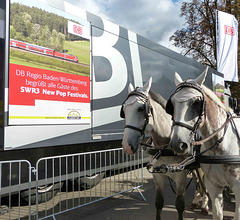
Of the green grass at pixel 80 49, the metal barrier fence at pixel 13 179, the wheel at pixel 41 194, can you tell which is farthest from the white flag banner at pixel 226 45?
the metal barrier fence at pixel 13 179

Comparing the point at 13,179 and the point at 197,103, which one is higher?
the point at 197,103

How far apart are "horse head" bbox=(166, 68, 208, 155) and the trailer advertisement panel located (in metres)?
2.22

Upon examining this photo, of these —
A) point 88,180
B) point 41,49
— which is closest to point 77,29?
point 41,49

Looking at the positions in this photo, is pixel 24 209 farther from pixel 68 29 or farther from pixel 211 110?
pixel 211 110

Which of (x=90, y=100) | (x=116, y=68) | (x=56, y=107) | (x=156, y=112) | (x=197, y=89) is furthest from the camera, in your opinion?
(x=116, y=68)

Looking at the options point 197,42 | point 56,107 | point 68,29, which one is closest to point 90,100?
point 56,107

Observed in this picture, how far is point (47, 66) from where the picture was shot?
151 inches

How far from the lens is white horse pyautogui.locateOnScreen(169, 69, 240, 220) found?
222 centimetres

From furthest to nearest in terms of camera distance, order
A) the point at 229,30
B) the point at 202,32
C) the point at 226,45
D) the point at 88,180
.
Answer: the point at 202,32 < the point at 229,30 < the point at 226,45 < the point at 88,180

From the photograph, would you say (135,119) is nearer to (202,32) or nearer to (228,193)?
(228,193)

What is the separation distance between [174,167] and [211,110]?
2.58 feet

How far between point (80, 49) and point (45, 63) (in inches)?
31.7

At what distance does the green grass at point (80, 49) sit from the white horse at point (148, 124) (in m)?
1.62

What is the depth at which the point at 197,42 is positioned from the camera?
19.8m
